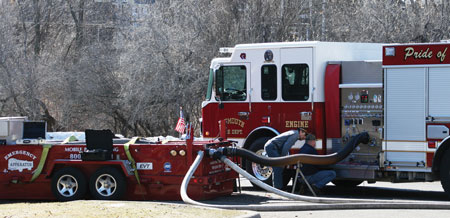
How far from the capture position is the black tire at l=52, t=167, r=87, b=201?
41.8 ft

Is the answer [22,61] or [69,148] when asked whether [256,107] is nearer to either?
[69,148]

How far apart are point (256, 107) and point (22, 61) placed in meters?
17.0

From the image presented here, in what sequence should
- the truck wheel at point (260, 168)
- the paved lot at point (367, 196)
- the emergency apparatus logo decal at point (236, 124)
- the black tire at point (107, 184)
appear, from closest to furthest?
1. the paved lot at point (367, 196)
2. the black tire at point (107, 184)
3. the truck wheel at point (260, 168)
4. the emergency apparatus logo decal at point (236, 124)

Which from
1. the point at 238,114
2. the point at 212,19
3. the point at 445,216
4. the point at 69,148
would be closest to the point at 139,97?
the point at 212,19

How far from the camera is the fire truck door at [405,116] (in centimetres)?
1276

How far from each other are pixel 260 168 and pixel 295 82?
1.96 m

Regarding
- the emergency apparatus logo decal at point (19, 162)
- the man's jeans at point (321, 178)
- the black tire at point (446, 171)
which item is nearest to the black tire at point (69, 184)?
the emergency apparatus logo decal at point (19, 162)

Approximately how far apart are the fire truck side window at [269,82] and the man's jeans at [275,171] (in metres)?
1.48

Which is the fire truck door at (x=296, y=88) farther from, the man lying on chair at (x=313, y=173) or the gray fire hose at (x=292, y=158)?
the gray fire hose at (x=292, y=158)

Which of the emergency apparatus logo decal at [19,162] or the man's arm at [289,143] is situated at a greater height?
the man's arm at [289,143]

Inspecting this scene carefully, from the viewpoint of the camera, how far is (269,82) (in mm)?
14781

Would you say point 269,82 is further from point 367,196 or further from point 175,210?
point 175,210

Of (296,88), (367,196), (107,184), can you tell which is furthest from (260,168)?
(107,184)

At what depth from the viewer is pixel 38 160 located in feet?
42.9
